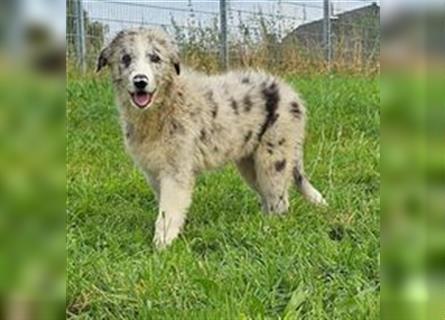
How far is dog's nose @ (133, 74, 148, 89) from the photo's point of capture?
374cm

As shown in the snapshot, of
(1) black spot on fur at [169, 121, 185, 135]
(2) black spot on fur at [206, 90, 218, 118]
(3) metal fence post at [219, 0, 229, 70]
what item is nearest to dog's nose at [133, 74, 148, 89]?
(1) black spot on fur at [169, 121, 185, 135]

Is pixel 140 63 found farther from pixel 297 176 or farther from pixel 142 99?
pixel 297 176

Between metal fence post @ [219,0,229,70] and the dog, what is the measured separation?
115 inches

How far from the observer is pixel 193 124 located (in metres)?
3.93

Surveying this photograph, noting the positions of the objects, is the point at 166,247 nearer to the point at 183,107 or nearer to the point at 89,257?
the point at 89,257

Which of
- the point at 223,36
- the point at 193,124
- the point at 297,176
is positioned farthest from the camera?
the point at 223,36

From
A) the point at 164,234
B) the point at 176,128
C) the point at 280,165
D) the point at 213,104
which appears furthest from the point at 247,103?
the point at 164,234

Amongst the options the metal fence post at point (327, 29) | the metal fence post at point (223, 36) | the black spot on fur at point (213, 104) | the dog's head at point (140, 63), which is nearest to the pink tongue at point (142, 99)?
the dog's head at point (140, 63)

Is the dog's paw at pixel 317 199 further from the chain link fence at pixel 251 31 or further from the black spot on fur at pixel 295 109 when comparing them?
the chain link fence at pixel 251 31

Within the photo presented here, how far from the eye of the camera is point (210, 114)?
402 cm

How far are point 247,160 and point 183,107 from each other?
56cm

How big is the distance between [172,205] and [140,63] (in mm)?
727

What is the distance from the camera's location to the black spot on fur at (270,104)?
166 inches

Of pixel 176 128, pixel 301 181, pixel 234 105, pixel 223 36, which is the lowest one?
pixel 301 181
